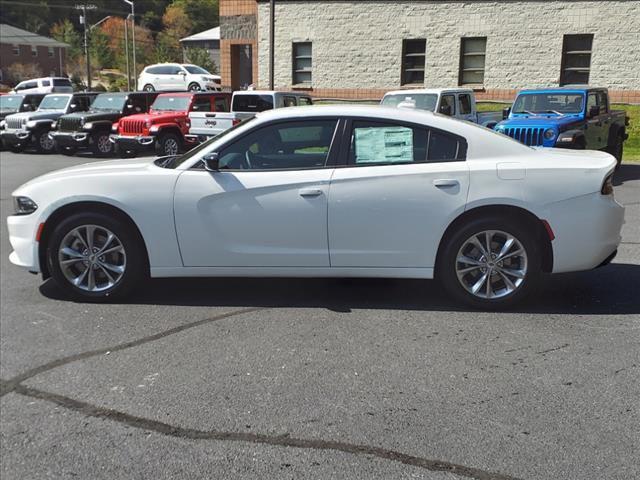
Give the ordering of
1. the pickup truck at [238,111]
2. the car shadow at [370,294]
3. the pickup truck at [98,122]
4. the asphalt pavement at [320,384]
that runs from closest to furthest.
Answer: the asphalt pavement at [320,384] < the car shadow at [370,294] < the pickup truck at [238,111] < the pickup truck at [98,122]

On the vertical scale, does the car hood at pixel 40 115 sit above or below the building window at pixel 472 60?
below

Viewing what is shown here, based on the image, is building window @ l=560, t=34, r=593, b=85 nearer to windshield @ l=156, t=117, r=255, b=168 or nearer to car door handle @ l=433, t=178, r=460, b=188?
car door handle @ l=433, t=178, r=460, b=188

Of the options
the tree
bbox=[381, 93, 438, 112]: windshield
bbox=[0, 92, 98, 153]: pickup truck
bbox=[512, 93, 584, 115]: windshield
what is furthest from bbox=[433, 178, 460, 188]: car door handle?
the tree

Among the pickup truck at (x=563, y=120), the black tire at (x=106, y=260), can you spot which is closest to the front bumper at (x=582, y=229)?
the black tire at (x=106, y=260)

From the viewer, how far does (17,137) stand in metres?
21.6

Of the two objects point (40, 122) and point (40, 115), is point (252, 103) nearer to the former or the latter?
point (40, 122)

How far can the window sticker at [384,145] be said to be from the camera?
5230 millimetres

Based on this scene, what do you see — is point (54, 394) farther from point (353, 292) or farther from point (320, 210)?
point (353, 292)

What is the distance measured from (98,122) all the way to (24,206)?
611 inches

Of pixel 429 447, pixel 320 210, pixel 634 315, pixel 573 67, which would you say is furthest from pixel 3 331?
pixel 573 67

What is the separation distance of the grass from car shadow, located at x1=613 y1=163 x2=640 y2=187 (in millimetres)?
1057

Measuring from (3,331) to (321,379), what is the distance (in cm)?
256

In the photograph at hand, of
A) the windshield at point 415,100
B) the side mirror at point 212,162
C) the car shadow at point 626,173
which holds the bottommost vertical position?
the car shadow at point 626,173

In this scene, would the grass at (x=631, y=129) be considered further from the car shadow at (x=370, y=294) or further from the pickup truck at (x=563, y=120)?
the car shadow at (x=370, y=294)
